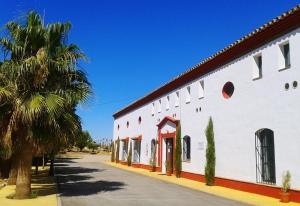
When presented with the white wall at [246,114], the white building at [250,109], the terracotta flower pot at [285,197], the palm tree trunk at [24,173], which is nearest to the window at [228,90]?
the white building at [250,109]

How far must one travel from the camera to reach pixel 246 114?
17.0 meters

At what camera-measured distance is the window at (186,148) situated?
23980 mm

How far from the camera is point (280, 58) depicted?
1506cm

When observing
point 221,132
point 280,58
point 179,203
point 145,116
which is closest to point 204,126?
point 221,132

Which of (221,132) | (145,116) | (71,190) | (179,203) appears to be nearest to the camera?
(179,203)

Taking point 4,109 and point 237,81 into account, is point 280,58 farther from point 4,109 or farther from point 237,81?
point 4,109

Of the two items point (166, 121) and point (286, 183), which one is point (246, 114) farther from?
point (166, 121)

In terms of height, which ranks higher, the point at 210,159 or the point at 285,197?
the point at 210,159

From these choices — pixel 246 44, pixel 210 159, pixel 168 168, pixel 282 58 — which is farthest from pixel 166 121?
pixel 282 58

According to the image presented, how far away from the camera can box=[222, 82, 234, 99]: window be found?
1867 cm

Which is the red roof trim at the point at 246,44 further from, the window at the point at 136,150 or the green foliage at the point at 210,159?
the window at the point at 136,150

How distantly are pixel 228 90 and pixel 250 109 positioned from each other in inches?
101

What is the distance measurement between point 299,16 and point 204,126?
9094 millimetres

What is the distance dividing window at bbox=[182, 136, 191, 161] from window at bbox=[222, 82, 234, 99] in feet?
18.3
